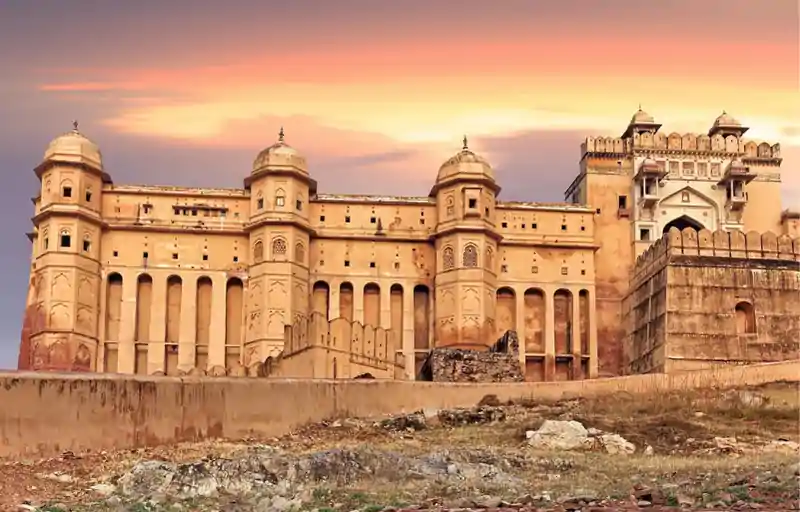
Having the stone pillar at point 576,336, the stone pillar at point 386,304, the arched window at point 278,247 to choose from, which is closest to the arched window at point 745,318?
the stone pillar at point 576,336

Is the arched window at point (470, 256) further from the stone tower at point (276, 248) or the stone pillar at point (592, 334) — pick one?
the stone tower at point (276, 248)

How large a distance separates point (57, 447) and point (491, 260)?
3185cm

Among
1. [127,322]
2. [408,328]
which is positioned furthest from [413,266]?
[127,322]

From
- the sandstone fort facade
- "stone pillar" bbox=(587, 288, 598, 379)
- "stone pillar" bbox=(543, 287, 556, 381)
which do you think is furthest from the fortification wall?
"stone pillar" bbox=(587, 288, 598, 379)

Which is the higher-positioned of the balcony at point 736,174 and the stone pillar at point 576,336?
the balcony at point 736,174

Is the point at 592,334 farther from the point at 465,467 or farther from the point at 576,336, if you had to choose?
the point at 465,467

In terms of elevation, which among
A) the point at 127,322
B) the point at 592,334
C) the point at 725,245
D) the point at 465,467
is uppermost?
the point at 725,245

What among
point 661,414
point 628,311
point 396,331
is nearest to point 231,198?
point 396,331

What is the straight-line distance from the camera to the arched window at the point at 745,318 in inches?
2248

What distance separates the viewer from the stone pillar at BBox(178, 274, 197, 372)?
59938 mm

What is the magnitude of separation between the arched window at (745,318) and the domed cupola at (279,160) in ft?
63.3

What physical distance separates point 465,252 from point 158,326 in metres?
13.5

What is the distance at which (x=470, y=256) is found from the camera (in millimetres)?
60781

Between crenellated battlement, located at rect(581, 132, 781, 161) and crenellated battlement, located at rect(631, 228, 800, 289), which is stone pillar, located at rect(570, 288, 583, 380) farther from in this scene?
crenellated battlement, located at rect(581, 132, 781, 161)
